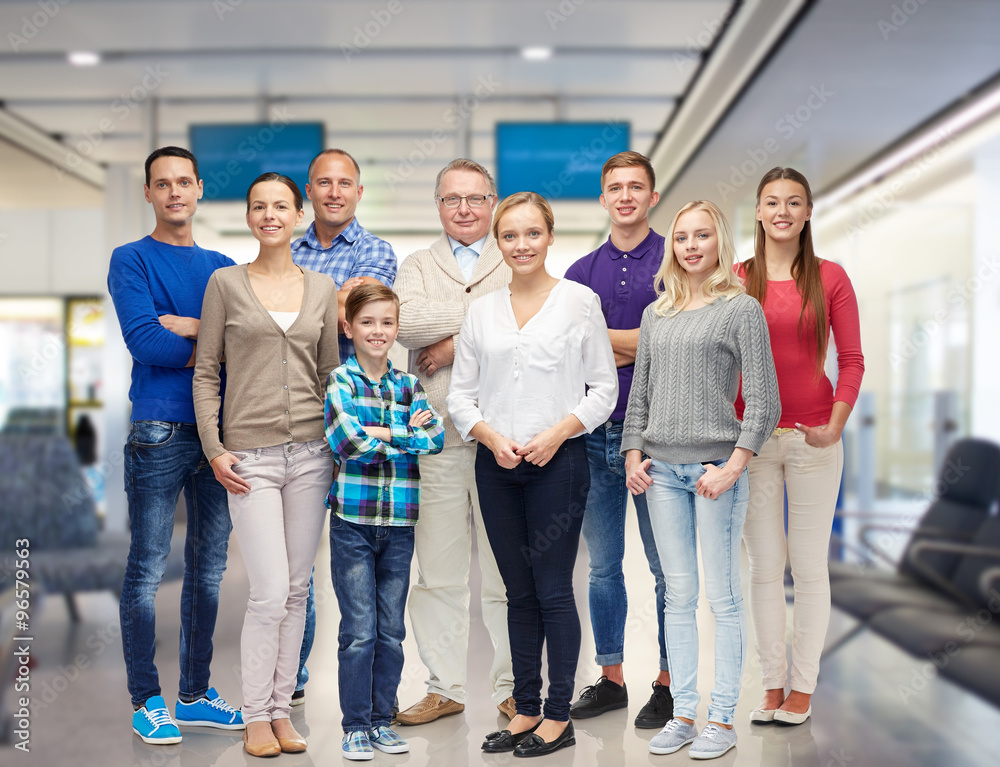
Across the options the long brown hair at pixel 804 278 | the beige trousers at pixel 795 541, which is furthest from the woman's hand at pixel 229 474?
the long brown hair at pixel 804 278

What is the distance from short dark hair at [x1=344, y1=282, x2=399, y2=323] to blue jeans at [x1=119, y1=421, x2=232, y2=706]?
606 millimetres

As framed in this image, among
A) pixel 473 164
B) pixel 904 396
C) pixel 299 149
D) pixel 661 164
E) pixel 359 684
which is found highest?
pixel 661 164

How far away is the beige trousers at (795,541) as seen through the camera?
2297mm

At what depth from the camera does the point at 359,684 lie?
213 centimetres

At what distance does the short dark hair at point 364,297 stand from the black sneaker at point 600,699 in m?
1.37

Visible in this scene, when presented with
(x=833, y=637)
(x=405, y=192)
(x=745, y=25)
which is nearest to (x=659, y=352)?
(x=833, y=637)

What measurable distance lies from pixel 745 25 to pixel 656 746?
14.0 ft

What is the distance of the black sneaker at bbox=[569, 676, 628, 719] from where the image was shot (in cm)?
243

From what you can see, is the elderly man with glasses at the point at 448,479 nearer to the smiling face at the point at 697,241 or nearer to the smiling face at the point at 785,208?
the smiling face at the point at 697,241

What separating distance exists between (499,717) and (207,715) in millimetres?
899

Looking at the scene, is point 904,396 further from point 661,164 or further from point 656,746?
point 656,746

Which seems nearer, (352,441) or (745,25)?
(352,441)

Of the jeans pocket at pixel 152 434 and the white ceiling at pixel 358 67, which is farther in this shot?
the white ceiling at pixel 358 67

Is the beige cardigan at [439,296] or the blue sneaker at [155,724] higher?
the beige cardigan at [439,296]
